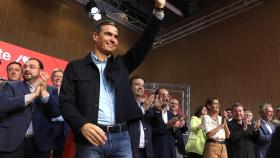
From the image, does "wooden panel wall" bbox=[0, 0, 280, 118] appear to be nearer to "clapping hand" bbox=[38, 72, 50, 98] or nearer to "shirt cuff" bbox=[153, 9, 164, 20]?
"clapping hand" bbox=[38, 72, 50, 98]

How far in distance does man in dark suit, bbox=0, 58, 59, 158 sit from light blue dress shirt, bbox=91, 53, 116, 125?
2.57 ft

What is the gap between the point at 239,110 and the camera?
390 centimetres

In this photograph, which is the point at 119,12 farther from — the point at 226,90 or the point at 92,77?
the point at 92,77

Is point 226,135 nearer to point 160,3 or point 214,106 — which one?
point 214,106

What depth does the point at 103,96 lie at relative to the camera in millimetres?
1517

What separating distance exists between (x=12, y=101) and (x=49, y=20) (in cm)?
500

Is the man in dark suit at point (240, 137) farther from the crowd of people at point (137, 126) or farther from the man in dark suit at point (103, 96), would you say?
the man in dark suit at point (103, 96)

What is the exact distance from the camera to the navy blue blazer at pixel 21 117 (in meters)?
2.12

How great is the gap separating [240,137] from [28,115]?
8.30 feet

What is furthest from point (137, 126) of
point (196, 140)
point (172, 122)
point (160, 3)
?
point (160, 3)

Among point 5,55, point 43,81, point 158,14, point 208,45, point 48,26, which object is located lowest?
point 43,81

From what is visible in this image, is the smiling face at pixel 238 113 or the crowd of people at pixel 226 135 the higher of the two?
the smiling face at pixel 238 113

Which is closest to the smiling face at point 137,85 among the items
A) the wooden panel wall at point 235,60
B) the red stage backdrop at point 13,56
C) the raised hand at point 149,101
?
the raised hand at point 149,101

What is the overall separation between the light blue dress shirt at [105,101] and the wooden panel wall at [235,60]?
5.02m
